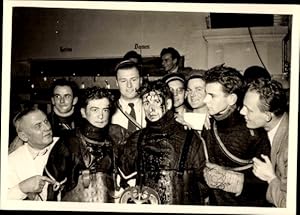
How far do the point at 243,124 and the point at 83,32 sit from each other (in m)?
0.59

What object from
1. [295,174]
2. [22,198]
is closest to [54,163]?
[22,198]

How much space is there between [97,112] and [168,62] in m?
0.28

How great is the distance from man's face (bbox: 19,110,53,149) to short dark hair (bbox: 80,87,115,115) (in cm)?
13

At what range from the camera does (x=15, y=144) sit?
161cm

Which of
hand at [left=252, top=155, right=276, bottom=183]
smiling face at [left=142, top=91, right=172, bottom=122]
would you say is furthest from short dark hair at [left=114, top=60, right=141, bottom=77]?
hand at [left=252, top=155, right=276, bottom=183]

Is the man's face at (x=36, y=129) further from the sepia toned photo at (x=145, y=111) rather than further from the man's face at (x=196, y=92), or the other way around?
the man's face at (x=196, y=92)

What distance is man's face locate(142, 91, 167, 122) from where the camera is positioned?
5.28ft

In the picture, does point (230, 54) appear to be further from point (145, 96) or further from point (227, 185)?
point (227, 185)

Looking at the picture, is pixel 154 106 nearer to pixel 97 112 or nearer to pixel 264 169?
pixel 97 112

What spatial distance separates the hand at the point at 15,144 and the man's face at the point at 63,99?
0.16 metres

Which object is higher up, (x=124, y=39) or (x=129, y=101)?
(x=124, y=39)

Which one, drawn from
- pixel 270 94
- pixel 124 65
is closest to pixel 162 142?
pixel 124 65

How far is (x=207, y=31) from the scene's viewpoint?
160 cm

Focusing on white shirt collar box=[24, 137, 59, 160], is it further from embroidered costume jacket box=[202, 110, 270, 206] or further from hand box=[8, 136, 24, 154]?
embroidered costume jacket box=[202, 110, 270, 206]
